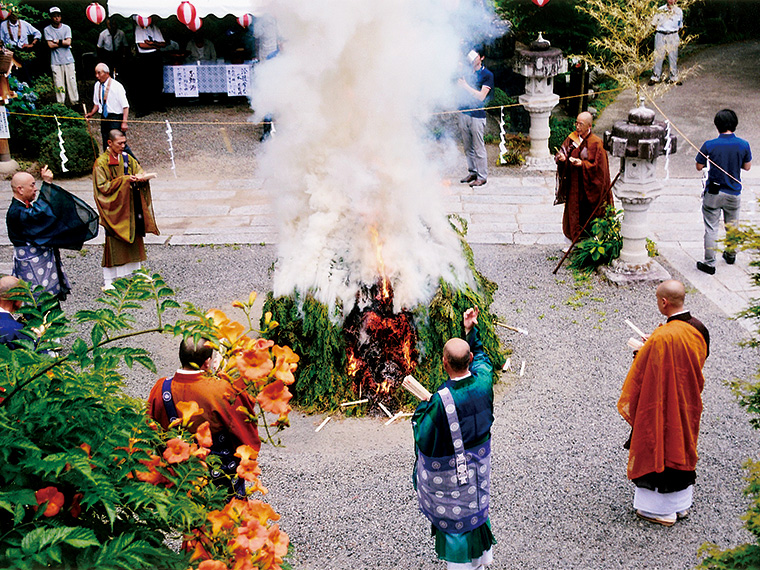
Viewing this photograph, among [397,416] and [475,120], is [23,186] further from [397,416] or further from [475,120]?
[475,120]

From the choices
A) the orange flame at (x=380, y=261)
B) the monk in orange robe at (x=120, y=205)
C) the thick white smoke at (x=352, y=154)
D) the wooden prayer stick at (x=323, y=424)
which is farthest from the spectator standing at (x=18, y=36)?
the wooden prayer stick at (x=323, y=424)

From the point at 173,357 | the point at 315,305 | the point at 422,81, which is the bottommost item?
the point at 173,357

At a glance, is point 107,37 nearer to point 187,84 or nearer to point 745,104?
point 187,84

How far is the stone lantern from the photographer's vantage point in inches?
332

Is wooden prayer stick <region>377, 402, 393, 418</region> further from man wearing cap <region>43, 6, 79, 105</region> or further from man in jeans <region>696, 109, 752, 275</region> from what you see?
man wearing cap <region>43, 6, 79, 105</region>

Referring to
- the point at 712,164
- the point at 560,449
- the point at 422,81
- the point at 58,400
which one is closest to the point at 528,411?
the point at 560,449

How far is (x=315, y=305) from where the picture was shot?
6.57 meters

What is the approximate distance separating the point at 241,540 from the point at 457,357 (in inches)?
74.6

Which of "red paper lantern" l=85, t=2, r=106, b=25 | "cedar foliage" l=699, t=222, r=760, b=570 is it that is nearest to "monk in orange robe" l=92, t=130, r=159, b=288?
"cedar foliage" l=699, t=222, r=760, b=570

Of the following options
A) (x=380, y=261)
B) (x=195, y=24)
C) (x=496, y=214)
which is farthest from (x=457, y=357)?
(x=195, y=24)

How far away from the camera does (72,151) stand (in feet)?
41.7

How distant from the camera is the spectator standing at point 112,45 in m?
15.8

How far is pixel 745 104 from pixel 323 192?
12.0m

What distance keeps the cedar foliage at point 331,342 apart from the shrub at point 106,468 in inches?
144
